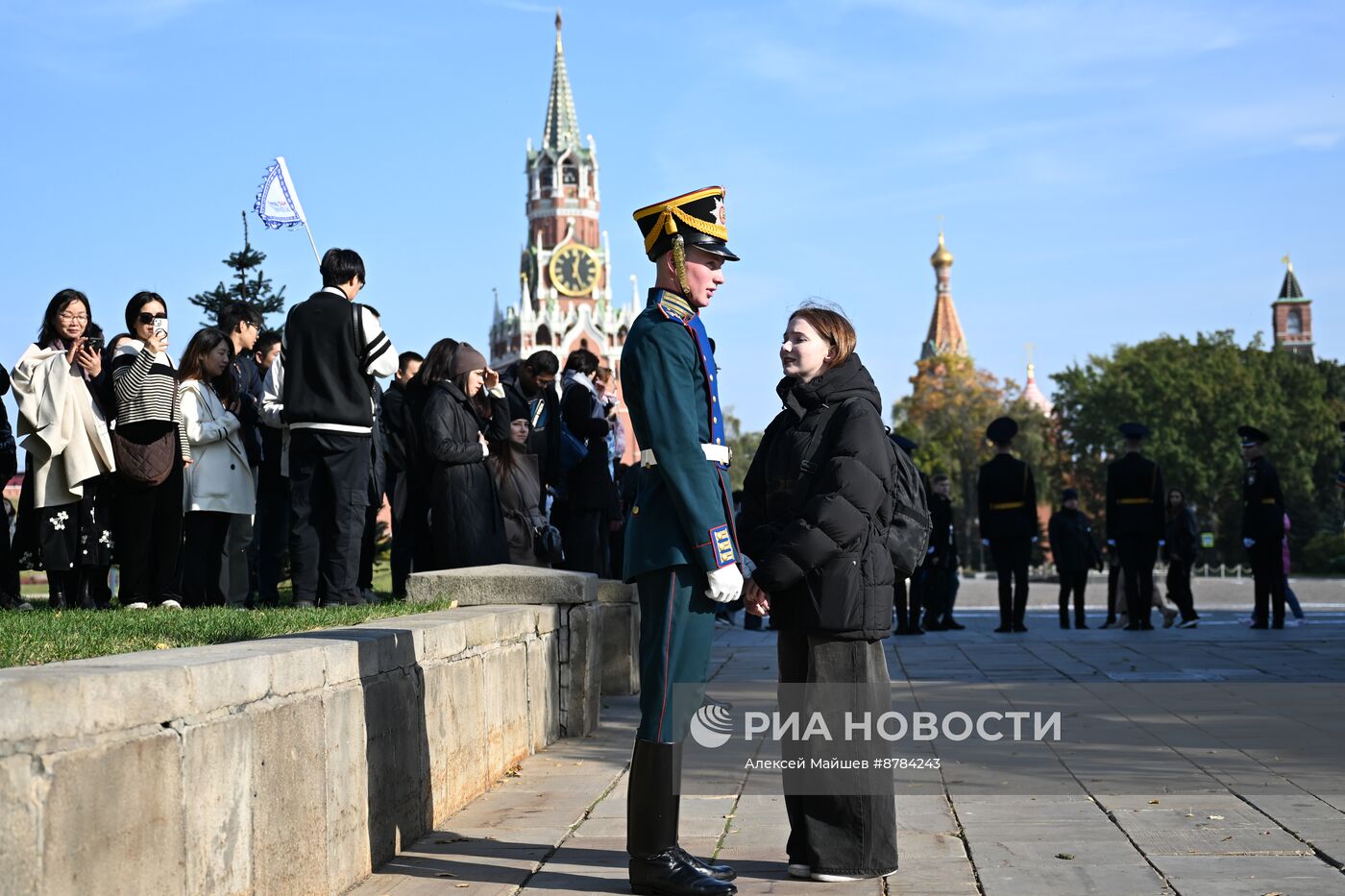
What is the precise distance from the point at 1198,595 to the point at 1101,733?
89.2 ft

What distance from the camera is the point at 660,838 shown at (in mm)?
5297

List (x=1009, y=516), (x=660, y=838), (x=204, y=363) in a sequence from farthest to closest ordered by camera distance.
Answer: (x=1009, y=516) → (x=204, y=363) → (x=660, y=838)

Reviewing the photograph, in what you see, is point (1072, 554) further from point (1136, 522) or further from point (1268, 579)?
point (1268, 579)

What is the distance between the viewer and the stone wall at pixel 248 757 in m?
3.30

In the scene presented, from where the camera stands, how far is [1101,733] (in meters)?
8.59

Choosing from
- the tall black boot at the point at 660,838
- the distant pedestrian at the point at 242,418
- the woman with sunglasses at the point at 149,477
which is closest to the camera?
the tall black boot at the point at 660,838

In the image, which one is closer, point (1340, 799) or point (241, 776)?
point (241, 776)

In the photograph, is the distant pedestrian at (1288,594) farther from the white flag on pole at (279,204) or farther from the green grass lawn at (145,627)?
the green grass lawn at (145,627)

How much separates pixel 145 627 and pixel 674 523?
2423 mm

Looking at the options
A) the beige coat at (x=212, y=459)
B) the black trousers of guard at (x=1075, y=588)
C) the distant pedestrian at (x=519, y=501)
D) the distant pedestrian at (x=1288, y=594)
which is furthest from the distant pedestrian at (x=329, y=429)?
the distant pedestrian at (x=1288, y=594)

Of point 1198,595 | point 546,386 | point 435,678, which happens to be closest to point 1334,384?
point 1198,595

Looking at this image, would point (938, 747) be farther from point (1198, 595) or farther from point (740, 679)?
point (1198, 595)

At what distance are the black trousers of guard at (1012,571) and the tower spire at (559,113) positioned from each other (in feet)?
452

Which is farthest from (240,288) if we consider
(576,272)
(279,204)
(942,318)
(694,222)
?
(942,318)
